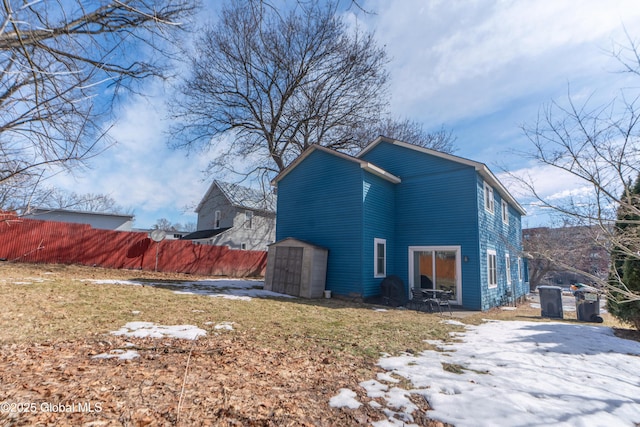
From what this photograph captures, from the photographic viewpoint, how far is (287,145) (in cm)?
1975

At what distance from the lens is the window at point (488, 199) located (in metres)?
12.7

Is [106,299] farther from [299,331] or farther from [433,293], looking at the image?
[433,293]

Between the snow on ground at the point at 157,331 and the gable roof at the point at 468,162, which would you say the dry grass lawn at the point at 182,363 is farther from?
the gable roof at the point at 468,162

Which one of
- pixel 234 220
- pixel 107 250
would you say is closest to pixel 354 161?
pixel 107 250

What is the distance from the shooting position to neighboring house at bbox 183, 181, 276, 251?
80.9 ft

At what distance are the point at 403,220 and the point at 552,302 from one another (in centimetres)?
587

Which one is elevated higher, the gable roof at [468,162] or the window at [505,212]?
the gable roof at [468,162]

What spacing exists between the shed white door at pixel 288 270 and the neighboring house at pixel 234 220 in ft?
38.1

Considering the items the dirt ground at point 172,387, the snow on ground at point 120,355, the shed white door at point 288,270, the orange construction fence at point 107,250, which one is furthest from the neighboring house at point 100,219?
the dirt ground at point 172,387

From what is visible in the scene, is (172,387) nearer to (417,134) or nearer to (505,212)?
(505,212)

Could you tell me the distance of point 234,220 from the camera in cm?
2533

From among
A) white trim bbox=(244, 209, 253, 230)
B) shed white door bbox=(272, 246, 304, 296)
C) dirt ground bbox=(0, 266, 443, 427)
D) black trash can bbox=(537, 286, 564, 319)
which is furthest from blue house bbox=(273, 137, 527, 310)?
white trim bbox=(244, 209, 253, 230)

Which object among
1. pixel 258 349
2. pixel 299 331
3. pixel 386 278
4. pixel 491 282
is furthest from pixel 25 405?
pixel 491 282

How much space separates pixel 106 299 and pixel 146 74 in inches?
219
